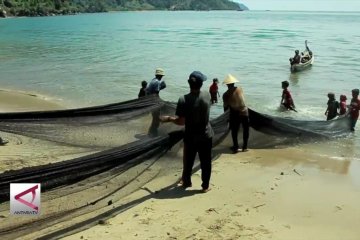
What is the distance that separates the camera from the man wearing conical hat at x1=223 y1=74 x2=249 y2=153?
789cm

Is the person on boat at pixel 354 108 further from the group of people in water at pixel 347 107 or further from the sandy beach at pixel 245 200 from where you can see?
the sandy beach at pixel 245 200

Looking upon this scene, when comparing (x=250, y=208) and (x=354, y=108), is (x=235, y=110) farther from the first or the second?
(x=354, y=108)

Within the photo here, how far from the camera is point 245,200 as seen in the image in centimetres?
619

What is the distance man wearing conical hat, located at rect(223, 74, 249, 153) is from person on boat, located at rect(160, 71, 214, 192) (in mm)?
1986

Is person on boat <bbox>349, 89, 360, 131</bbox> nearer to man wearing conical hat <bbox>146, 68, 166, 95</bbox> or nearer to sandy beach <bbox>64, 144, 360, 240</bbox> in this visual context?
sandy beach <bbox>64, 144, 360, 240</bbox>

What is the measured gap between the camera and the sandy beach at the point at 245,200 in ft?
17.3

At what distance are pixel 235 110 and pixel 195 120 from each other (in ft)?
7.48

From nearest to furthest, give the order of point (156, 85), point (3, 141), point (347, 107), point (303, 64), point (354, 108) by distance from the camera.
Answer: point (3, 141), point (156, 85), point (354, 108), point (347, 107), point (303, 64)

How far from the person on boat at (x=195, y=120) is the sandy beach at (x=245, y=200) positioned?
0.54m

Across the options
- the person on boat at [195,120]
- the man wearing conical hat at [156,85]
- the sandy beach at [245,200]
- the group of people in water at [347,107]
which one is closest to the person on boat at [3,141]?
the sandy beach at [245,200]

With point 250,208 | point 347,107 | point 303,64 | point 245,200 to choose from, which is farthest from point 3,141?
point 303,64

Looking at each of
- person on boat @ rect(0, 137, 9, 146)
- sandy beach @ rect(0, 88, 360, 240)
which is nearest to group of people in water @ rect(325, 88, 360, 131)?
sandy beach @ rect(0, 88, 360, 240)

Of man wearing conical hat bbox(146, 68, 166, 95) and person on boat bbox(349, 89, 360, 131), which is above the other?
man wearing conical hat bbox(146, 68, 166, 95)

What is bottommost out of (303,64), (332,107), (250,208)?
(250,208)
